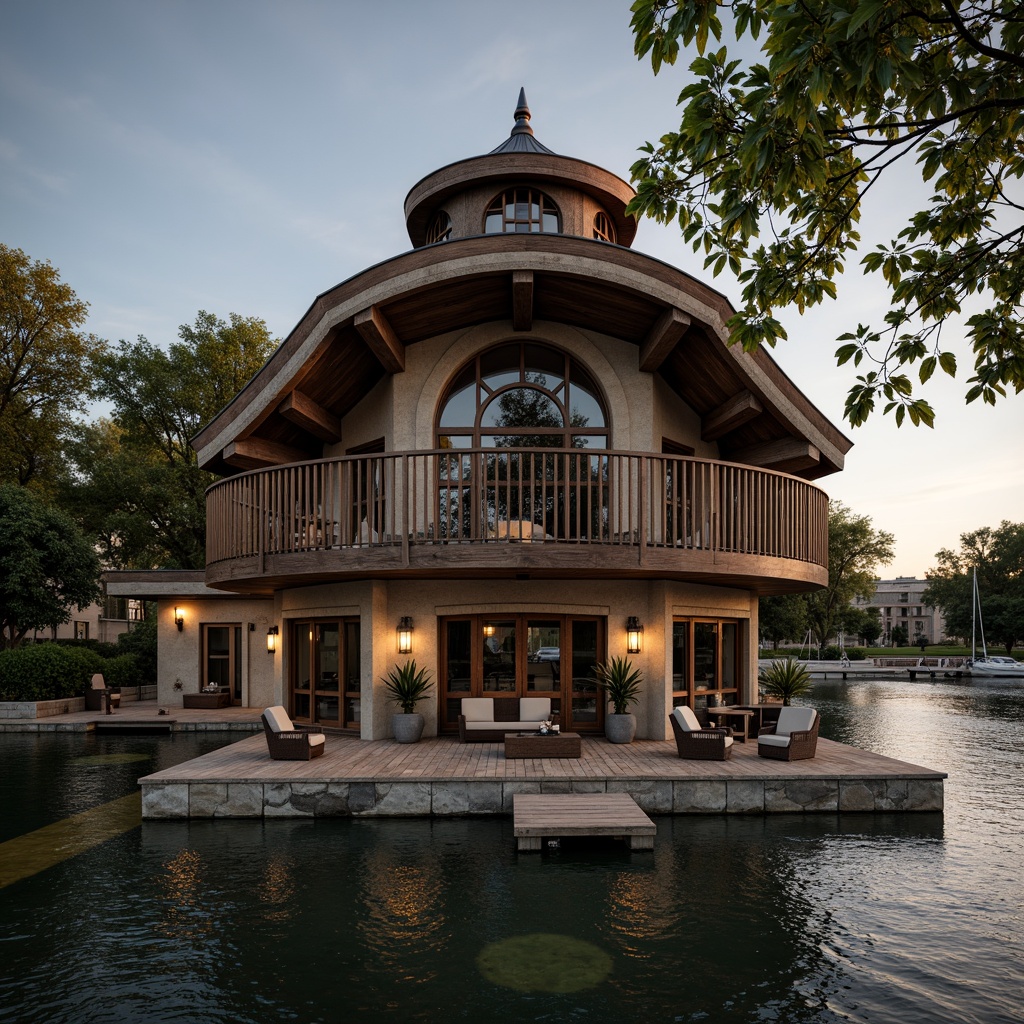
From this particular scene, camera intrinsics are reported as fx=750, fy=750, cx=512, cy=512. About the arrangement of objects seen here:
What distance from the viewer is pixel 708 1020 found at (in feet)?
15.5

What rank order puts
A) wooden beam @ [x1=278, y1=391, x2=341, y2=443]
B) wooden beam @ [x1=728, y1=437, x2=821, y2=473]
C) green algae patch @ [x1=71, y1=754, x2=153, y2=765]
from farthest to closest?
wooden beam @ [x1=728, y1=437, x2=821, y2=473] < green algae patch @ [x1=71, y1=754, x2=153, y2=765] < wooden beam @ [x1=278, y1=391, x2=341, y2=443]

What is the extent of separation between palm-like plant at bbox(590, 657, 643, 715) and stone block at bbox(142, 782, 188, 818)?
654 centimetres

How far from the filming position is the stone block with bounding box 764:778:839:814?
9.73 meters

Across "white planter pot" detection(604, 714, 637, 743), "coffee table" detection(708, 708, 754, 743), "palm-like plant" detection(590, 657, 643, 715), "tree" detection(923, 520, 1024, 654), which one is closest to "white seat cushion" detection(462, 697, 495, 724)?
"palm-like plant" detection(590, 657, 643, 715)

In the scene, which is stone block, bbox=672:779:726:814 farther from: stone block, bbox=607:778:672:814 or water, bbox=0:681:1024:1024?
water, bbox=0:681:1024:1024

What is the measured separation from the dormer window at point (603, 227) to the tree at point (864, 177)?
11247 millimetres

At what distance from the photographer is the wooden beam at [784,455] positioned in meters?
14.1

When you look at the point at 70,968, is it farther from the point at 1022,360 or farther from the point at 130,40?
the point at 130,40

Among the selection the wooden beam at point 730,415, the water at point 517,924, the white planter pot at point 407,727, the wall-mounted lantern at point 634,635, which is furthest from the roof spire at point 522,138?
the water at point 517,924

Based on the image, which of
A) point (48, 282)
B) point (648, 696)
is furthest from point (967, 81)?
point (48, 282)

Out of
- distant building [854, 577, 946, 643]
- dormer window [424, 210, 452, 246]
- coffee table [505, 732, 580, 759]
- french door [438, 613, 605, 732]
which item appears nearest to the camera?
coffee table [505, 732, 580, 759]

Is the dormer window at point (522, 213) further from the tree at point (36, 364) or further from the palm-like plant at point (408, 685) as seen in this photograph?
the tree at point (36, 364)

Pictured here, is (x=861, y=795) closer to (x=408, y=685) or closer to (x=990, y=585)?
(x=408, y=685)

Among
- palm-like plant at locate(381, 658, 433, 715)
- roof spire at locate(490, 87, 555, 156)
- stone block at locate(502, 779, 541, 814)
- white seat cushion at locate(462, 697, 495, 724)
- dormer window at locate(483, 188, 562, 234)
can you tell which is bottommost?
stone block at locate(502, 779, 541, 814)
